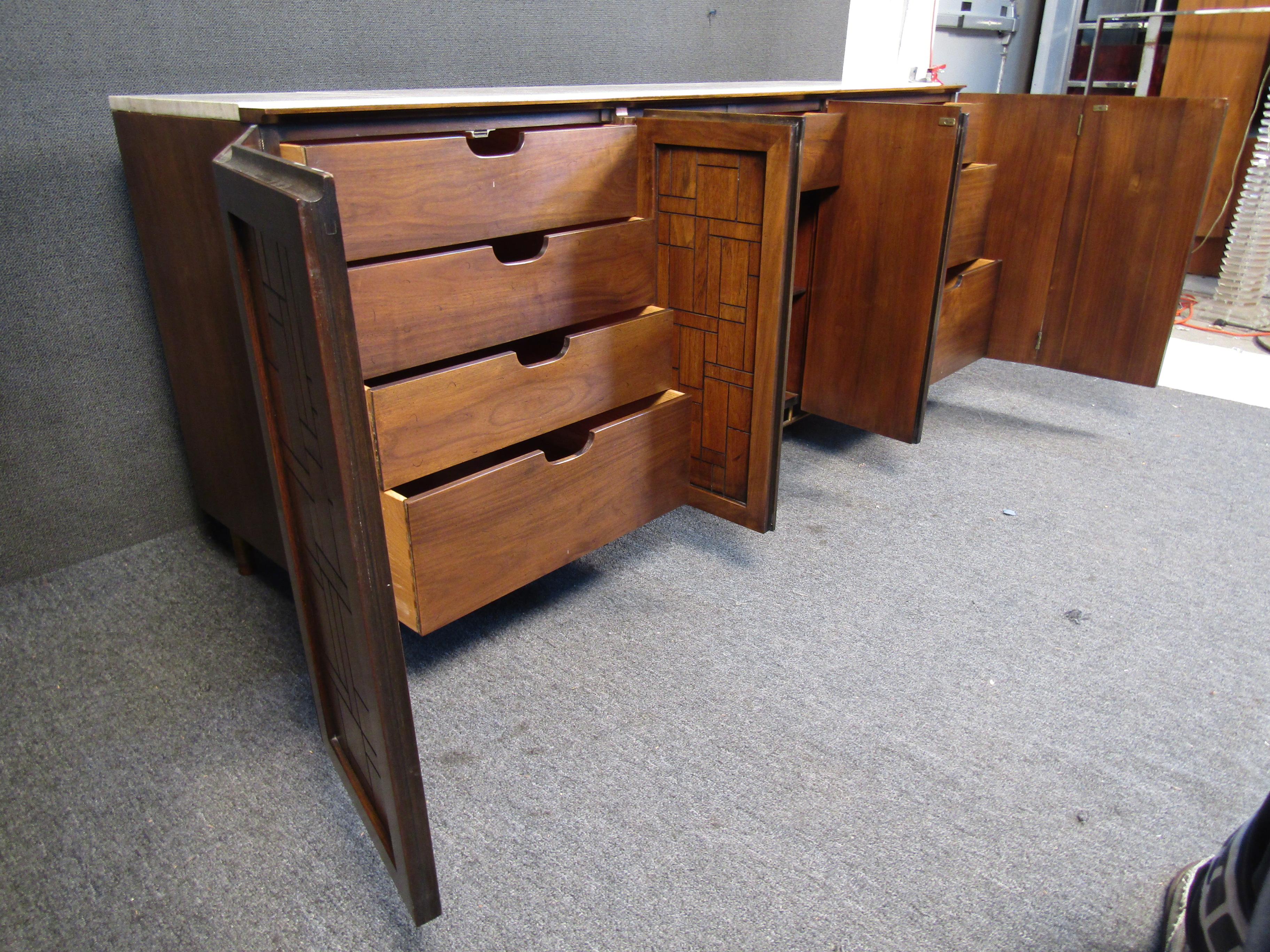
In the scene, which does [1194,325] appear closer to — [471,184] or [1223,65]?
[1223,65]

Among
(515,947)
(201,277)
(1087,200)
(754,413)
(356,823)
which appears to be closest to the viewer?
(515,947)

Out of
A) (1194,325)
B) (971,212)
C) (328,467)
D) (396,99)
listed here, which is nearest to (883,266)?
(971,212)

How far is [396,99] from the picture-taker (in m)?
0.89

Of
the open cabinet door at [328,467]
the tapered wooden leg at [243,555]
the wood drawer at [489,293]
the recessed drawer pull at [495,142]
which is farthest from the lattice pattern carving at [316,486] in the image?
the tapered wooden leg at [243,555]

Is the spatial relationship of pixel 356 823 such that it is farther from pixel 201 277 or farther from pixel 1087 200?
pixel 1087 200

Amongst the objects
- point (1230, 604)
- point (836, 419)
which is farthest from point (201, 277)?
point (1230, 604)

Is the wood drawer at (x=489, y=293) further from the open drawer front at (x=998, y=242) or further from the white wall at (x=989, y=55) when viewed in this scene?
the white wall at (x=989, y=55)

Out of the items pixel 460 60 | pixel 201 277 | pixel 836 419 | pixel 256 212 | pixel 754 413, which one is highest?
pixel 460 60

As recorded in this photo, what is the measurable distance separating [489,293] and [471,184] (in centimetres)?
12

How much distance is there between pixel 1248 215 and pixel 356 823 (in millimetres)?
2655

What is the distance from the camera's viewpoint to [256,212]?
559mm

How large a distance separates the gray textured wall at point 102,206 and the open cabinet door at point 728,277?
1.77ft

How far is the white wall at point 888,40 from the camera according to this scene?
2.23 meters

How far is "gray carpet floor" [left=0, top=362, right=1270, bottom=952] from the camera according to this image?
760mm
